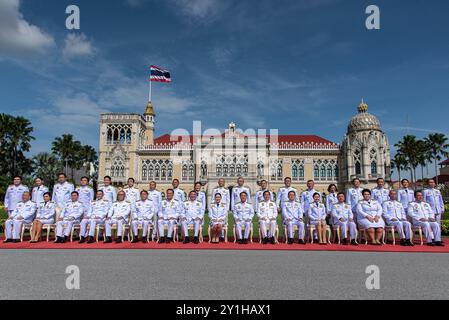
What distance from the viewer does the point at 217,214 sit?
1109cm

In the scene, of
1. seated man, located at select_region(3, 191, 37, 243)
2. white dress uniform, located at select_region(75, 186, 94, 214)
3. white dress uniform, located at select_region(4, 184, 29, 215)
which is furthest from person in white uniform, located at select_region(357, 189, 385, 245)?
white dress uniform, located at select_region(4, 184, 29, 215)

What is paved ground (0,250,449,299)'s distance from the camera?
4.93m

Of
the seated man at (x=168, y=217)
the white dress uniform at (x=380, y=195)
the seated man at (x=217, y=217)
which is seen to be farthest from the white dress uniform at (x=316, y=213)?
the seated man at (x=168, y=217)

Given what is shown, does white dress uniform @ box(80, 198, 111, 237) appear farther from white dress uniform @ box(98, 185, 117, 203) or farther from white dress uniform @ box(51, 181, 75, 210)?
white dress uniform @ box(51, 181, 75, 210)

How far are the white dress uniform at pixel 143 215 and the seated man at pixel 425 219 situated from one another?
9003 millimetres

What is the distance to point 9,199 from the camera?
1188 cm

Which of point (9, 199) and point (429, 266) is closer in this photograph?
point (429, 266)

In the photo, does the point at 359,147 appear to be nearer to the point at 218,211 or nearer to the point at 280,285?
the point at 218,211

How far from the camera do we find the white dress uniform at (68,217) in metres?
11.0

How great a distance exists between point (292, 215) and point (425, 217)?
4418 millimetres

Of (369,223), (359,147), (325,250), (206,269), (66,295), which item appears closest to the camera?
(66,295)

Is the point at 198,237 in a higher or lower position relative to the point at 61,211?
lower


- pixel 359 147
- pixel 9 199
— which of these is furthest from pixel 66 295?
pixel 359 147
